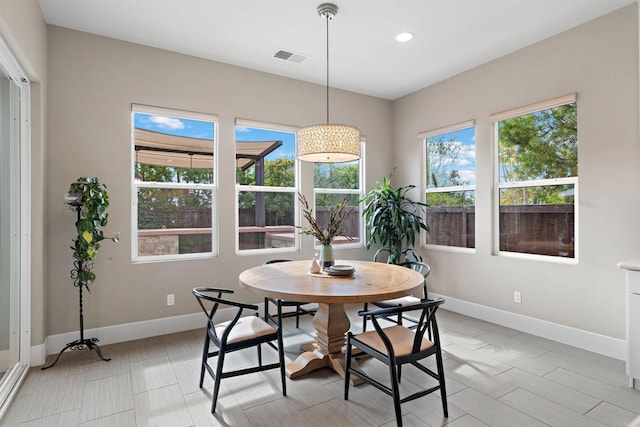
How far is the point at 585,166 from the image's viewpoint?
128 inches

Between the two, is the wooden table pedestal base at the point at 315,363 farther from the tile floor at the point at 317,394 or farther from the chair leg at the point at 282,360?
the chair leg at the point at 282,360

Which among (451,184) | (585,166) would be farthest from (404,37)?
(585,166)

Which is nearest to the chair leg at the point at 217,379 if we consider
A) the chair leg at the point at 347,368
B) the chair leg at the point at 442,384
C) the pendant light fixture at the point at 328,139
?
the chair leg at the point at 347,368

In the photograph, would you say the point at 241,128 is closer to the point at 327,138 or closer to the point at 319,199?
the point at 319,199

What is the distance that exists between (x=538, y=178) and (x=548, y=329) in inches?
59.5

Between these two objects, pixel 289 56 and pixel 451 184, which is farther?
pixel 451 184

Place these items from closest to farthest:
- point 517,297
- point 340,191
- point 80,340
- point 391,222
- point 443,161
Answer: point 80,340 < point 517,297 < point 391,222 < point 443,161 < point 340,191

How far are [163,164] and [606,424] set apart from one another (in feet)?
13.6

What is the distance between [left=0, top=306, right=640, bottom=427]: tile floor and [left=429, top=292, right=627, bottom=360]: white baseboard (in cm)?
10

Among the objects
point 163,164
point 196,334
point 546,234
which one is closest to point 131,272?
point 196,334

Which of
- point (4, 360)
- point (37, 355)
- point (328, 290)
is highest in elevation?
point (328, 290)

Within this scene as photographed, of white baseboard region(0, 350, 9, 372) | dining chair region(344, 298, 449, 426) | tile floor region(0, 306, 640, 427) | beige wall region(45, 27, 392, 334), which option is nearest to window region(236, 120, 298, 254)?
beige wall region(45, 27, 392, 334)

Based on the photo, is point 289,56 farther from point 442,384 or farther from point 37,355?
point 37,355

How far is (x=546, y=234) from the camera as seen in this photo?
3.62 m
